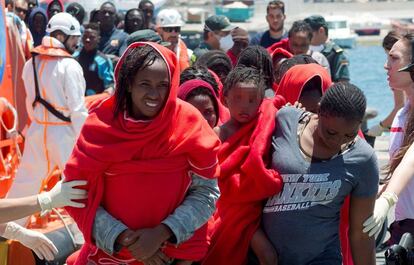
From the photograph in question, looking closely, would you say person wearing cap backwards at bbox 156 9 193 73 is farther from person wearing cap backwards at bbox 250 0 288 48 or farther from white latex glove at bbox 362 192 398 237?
white latex glove at bbox 362 192 398 237

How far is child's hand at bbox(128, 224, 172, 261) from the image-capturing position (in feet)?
13.4

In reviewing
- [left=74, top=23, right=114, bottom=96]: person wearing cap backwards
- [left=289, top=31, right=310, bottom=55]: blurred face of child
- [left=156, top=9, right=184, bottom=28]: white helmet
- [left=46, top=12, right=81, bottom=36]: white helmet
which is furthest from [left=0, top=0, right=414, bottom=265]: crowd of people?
[left=74, top=23, right=114, bottom=96]: person wearing cap backwards

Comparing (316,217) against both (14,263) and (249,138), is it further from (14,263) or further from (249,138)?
(14,263)

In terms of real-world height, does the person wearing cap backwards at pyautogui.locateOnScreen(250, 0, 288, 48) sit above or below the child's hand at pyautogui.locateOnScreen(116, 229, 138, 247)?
below

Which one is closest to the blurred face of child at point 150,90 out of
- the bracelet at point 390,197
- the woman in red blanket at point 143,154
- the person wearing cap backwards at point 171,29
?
the woman in red blanket at point 143,154

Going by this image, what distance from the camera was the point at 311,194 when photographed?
175 inches

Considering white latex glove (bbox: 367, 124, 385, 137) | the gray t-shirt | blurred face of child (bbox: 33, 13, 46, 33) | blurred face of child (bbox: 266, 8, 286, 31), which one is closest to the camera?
the gray t-shirt

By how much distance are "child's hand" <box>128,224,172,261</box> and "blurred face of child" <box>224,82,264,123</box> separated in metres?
0.81

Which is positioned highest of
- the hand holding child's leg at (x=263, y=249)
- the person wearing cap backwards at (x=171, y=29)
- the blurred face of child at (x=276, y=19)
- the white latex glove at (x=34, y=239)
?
the hand holding child's leg at (x=263, y=249)

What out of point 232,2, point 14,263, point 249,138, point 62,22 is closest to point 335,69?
point 62,22

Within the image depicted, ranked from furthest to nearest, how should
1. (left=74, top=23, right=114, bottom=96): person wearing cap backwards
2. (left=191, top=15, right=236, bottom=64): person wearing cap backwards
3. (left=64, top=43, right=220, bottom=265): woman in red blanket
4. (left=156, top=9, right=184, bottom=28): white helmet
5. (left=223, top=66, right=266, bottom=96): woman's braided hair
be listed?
(left=74, top=23, right=114, bottom=96): person wearing cap backwards → (left=191, top=15, right=236, bottom=64): person wearing cap backwards → (left=156, top=9, right=184, bottom=28): white helmet → (left=223, top=66, right=266, bottom=96): woman's braided hair → (left=64, top=43, right=220, bottom=265): woman in red blanket

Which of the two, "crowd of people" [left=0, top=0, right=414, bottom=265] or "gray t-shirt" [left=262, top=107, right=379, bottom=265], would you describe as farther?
"gray t-shirt" [left=262, top=107, right=379, bottom=265]

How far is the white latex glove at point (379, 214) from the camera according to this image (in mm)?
4488

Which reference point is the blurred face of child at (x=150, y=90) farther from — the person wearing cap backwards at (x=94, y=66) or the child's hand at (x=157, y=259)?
the person wearing cap backwards at (x=94, y=66)
